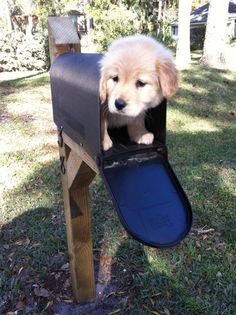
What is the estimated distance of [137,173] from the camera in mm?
1646

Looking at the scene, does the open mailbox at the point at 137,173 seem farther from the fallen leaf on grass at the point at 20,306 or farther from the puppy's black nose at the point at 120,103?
the fallen leaf on grass at the point at 20,306

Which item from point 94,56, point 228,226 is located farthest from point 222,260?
point 94,56

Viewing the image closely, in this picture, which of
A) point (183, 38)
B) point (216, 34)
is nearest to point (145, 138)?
point (216, 34)

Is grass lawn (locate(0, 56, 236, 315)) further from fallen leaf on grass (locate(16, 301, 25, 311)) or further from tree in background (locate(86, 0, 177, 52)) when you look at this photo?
tree in background (locate(86, 0, 177, 52))

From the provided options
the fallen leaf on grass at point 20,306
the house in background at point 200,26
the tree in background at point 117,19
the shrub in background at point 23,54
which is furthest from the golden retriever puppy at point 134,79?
the house in background at point 200,26

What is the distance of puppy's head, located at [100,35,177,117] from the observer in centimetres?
160

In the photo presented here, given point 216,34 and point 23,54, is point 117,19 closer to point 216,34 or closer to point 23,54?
point 23,54

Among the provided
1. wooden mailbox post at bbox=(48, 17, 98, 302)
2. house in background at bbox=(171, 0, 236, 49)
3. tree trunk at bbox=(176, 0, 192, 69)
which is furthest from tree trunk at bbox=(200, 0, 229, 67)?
house in background at bbox=(171, 0, 236, 49)

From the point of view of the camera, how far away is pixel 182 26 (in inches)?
512

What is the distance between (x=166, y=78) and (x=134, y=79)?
14 centimetres

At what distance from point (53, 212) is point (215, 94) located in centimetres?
602

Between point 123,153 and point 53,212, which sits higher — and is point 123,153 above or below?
above

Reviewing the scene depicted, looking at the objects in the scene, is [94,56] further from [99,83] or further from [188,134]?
[188,134]

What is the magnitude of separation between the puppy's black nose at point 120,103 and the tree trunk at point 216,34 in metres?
10.5
